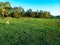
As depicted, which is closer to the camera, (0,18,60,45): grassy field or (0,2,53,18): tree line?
(0,18,60,45): grassy field

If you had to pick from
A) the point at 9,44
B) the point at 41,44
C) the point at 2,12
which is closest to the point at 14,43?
the point at 9,44

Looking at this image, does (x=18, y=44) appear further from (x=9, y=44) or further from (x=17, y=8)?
(x=17, y=8)

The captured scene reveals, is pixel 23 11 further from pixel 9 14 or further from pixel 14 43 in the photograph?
pixel 14 43

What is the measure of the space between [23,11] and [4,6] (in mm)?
9196

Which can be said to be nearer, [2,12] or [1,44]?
[1,44]

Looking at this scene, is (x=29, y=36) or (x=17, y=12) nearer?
(x=29, y=36)

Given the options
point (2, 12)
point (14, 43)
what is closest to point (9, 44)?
point (14, 43)

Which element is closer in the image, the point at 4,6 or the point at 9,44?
the point at 9,44

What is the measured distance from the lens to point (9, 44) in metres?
12.7

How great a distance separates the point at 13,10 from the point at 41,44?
5395 centimetres

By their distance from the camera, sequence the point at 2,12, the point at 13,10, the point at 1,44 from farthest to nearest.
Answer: the point at 13,10, the point at 2,12, the point at 1,44

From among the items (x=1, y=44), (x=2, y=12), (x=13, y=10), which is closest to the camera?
(x=1, y=44)

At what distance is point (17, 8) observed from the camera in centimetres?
6812

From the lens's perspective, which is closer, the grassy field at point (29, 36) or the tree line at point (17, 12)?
the grassy field at point (29, 36)
